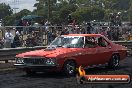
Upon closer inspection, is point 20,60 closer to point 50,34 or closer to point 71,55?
point 71,55

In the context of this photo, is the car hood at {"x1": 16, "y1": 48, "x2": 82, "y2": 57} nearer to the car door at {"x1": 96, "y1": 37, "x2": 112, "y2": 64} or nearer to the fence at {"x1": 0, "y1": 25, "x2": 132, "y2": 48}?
the car door at {"x1": 96, "y1": 37, "x2": 112, "y2": 64}

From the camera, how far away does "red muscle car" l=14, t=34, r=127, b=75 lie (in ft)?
38.9

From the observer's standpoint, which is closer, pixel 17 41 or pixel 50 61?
pixel 50 61

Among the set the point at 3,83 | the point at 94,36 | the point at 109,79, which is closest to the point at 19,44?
the point at 94,36

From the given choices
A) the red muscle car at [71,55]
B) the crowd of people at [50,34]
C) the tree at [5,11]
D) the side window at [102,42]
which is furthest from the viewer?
the tree at [5,11]

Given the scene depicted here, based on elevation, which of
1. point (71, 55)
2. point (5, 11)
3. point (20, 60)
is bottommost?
point (20, 60)

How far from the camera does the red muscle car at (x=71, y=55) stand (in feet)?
38.9

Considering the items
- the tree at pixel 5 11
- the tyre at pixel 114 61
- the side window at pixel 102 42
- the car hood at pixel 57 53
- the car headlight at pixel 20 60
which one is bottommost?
the tyre at pixel 114 61

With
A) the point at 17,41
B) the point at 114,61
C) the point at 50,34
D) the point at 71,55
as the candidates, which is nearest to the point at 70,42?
the point at 71,55

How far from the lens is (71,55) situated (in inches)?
480

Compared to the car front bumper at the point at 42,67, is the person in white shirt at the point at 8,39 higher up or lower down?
Result: higher up

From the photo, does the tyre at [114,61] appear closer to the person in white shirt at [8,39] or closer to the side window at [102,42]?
the side window at [102,42]

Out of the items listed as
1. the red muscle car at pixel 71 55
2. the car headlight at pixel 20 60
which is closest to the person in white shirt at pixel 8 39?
the red muscle car at pixel 71 55

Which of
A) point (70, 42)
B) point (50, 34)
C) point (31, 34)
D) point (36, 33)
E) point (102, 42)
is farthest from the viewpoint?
point (50, 34)
